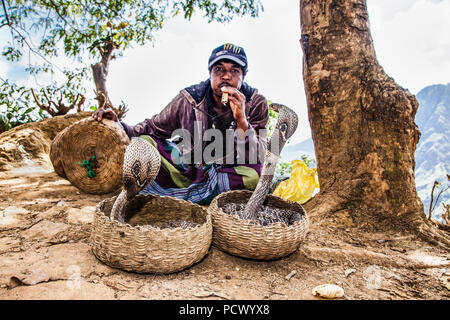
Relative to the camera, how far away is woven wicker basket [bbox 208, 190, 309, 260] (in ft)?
5.77

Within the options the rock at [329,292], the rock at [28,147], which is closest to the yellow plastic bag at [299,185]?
the rock at [329,292]

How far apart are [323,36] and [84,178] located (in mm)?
2818

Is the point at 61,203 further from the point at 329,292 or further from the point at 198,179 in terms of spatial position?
the point at 329,292

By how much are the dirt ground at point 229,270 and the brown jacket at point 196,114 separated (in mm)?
1163

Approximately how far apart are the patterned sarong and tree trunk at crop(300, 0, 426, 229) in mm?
730

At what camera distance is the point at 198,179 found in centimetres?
306

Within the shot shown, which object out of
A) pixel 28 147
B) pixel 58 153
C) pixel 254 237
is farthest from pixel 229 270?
pixel 28 147

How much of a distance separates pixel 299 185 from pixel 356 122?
1003mm

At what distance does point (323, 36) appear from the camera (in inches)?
102

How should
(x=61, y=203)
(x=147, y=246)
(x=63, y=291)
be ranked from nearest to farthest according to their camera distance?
(x=63, y=291) < (x=147, y=246) < (x=61, y=203)

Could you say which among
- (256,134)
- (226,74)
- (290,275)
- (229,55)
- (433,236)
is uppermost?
(229,55)

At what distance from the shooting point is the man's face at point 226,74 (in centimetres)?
273

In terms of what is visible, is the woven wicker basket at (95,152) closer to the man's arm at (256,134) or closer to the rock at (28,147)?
the man's arm at (256,134)

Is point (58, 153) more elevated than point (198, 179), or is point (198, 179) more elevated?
point (58, 153)
